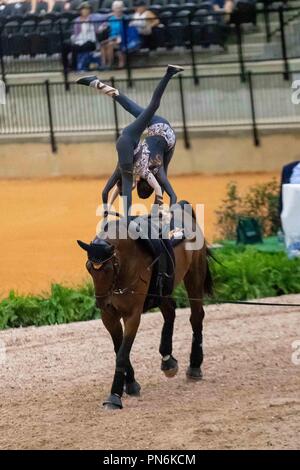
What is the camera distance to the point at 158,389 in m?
13.7

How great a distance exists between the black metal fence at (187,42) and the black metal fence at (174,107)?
0.95ft

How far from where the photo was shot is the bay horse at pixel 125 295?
12281 mm

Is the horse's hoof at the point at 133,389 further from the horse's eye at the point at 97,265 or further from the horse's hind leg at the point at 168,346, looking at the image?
the horse's eye at the point at 97,265

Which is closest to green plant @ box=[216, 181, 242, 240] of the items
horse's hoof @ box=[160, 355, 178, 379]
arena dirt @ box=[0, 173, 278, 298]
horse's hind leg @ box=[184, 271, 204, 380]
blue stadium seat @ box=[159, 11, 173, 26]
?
arena dirt @ box=[0, 173, 278, 298]

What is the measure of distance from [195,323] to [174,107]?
14500 millimetres

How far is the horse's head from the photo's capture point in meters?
12.2

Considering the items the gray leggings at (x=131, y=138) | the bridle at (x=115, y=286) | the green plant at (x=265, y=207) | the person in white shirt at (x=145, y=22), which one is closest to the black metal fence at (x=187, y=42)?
the person in white shirt at (x=145, y=22)

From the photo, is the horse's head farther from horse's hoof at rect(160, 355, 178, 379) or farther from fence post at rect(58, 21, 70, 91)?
fence post at rect(58, 21, 70, 91)

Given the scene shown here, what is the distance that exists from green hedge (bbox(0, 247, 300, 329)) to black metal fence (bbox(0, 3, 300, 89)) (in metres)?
9.13

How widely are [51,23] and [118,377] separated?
16785mm

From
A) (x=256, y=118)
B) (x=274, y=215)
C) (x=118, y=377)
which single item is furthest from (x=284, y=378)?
(x=256, y=118)

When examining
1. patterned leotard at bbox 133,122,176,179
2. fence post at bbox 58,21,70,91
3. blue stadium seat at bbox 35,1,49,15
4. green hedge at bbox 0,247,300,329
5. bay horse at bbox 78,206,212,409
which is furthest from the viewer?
blue stadium seat at bbox 35,1,49,15

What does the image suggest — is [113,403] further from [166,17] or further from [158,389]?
[166,17]

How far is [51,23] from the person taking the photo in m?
28.4
